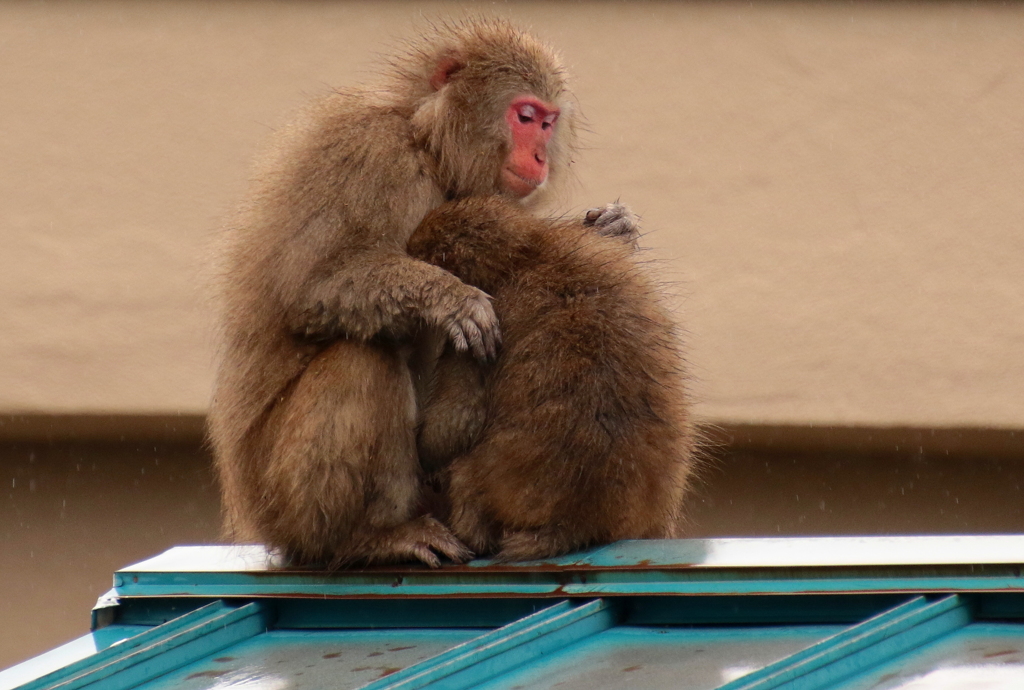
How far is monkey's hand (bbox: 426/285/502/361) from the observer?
3.02m

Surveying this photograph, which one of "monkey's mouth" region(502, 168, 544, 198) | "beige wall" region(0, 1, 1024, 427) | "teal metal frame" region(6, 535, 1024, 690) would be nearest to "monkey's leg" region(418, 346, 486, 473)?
"teal metal frame" region(6, 535, 1024, 690)

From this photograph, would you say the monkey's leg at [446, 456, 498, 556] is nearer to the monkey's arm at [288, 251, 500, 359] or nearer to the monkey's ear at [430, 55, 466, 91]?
the monkey's arm at [288, 251, 500, 359]

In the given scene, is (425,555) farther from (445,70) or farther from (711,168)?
(711,168)

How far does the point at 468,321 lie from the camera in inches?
119

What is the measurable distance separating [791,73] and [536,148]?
2.58 meters

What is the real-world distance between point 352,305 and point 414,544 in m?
0.57

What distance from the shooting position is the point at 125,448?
6602mm

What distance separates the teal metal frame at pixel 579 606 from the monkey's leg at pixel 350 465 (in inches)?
3.0

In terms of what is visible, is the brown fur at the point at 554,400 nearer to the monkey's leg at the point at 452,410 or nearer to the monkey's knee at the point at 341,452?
the monkey's leg at the point at 452,410

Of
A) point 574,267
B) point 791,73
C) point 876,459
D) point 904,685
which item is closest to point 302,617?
point 574,267

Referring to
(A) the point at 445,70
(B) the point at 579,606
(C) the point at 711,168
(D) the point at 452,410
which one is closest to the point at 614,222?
(A) the point at 445,70

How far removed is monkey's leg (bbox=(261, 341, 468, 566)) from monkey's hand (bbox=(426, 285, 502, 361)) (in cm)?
17

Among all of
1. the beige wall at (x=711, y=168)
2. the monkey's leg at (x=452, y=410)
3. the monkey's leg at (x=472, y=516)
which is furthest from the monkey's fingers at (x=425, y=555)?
the beige wall at (x=711, y=168)

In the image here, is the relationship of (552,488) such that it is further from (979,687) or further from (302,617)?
(979,687)
